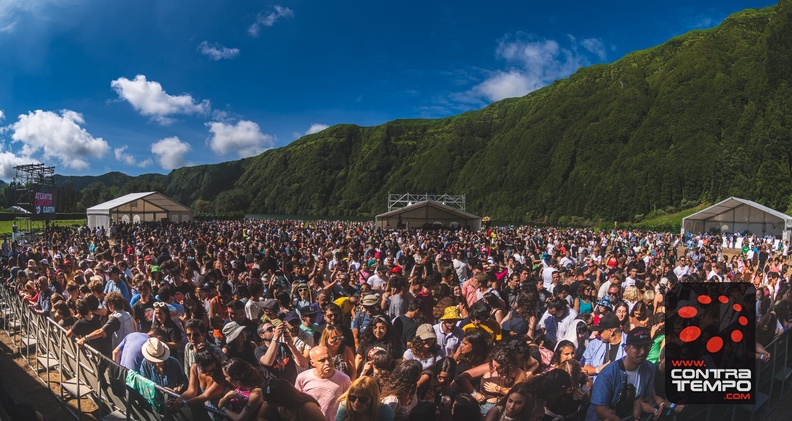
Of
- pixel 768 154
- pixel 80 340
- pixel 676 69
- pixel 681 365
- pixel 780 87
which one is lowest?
pixel 80 340

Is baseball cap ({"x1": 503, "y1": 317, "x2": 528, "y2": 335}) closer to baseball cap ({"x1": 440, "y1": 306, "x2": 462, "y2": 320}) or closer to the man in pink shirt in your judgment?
baseball cap ({"x1": 440, "y1": 306, "x2": 462, "y2": 320})

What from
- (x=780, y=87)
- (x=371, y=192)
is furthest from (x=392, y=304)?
(x=371, y=192)

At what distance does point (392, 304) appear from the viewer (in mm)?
5832

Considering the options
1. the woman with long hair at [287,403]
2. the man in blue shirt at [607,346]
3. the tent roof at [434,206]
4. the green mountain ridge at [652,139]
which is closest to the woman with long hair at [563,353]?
the man in blue shirt at [607,346]

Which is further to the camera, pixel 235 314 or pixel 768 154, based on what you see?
pixel 768 154

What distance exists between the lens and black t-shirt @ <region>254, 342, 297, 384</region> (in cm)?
381

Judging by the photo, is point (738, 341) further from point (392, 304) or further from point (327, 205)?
point (327, 205)

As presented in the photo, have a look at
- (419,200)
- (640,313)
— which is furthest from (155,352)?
(419,200)

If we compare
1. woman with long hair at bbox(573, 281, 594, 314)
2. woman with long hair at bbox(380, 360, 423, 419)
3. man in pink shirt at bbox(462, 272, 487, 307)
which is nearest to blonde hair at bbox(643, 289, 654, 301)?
woman with long hair at bbox(573, 281, 594, 314)

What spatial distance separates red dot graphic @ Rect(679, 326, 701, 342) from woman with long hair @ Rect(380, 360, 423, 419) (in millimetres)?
2042

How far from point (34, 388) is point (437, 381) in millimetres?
6555

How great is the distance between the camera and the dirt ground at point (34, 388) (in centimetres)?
553

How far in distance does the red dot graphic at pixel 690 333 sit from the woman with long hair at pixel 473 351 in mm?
1529

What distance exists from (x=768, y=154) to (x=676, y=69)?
73.8m
